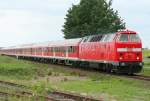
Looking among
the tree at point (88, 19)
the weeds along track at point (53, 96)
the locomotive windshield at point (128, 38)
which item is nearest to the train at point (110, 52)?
the locomotive windshield at point (128, 38)

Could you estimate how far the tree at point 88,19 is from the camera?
73.5m

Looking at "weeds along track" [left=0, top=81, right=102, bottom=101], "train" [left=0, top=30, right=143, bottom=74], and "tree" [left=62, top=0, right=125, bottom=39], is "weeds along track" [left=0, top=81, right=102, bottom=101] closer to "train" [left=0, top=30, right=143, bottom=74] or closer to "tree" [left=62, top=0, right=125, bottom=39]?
"train" [left=0, top=30, right=143, bottom=74]

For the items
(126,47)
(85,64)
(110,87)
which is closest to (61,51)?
(85,64)

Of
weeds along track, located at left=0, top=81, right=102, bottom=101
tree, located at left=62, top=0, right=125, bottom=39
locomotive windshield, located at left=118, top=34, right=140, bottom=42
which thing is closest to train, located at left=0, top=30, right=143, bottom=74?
locomotive windshield, located at left=118, top=34, right=140, bottom=42

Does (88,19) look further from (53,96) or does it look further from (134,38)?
(53,96)

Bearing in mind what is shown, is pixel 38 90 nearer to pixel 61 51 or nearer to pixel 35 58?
pixel 61 51

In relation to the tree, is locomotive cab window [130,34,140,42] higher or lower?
lower

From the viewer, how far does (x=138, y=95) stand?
19.8 metres

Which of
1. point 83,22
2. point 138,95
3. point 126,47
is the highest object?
point 83,22

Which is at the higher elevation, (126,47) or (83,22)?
(83,22)

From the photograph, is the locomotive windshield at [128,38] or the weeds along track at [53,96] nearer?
the weeds along track at [53,96]

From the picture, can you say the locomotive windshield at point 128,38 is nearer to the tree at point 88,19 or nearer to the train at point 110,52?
the train at point 110,52

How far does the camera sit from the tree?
241 ft

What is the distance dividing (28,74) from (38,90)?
1757cm
